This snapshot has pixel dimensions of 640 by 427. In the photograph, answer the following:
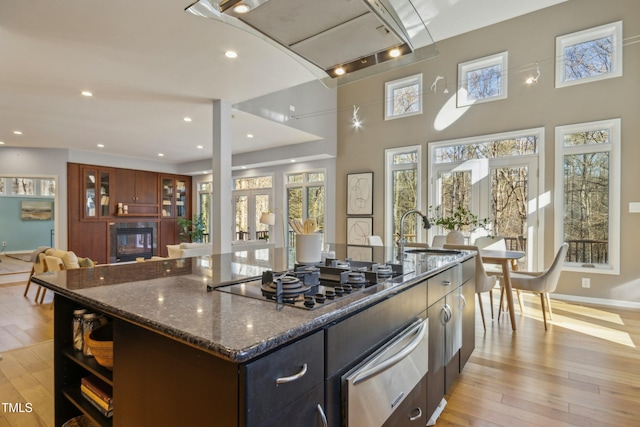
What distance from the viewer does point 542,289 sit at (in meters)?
3.41

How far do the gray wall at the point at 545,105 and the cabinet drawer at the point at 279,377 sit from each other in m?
5.11

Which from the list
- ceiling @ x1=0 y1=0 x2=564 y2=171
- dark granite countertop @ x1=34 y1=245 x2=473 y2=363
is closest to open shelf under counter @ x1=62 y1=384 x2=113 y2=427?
dark granite countertop @ x1=34 y1=245 x2=473 y2=363

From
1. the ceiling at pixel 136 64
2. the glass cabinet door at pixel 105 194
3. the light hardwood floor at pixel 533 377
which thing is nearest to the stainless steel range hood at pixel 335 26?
the ceiling at pixel 136 64

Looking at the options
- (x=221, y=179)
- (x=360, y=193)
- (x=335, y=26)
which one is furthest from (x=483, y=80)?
(x=335, y=26)

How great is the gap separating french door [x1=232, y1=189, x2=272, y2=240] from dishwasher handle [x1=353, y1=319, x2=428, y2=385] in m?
6.84

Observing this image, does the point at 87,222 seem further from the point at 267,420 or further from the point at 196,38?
the point at 267,420

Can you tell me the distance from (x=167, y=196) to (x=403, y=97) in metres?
6.78

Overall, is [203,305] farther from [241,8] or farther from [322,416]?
[241,8]

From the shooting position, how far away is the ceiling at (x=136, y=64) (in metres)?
2.20

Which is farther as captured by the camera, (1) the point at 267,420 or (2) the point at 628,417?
(2) the point at 628,417

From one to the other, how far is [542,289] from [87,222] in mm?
8593

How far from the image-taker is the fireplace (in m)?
8.04

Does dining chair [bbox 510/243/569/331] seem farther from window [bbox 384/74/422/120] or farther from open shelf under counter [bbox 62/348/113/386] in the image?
open shelf under counter [bbox 62/348/113/386]

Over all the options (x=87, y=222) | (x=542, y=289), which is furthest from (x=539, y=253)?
(x=87, y=222)
